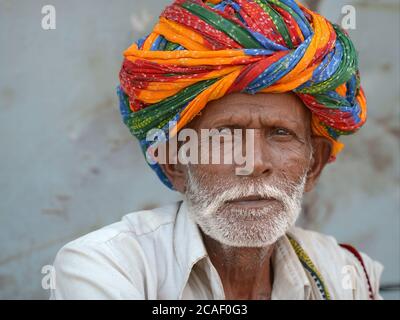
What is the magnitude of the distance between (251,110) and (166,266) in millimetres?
677

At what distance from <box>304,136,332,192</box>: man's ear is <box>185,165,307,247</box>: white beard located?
0.93ft

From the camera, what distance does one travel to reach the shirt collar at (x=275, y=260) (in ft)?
9.21

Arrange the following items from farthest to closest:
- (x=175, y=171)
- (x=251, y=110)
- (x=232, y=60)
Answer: (x=175, y=171), (x=251, y=110), (x=232, y=60)

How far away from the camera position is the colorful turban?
2734 mm

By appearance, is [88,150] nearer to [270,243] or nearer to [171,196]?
[171,196]

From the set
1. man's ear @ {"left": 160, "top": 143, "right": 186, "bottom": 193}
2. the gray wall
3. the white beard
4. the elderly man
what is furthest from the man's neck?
the gray wall

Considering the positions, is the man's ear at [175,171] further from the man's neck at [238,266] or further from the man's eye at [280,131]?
the man's eye at [280,131]

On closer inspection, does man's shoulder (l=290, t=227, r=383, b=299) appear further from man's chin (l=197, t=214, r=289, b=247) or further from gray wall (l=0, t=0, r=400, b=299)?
gray wall (l=0, t=0, r=400, b=299)

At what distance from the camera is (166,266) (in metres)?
2.83

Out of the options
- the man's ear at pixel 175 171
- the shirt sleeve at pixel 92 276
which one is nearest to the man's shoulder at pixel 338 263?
the man's ear at pixel 175 171

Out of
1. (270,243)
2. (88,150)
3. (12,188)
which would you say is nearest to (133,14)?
(88,150)

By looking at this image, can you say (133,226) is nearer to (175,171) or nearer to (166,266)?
(166,266)

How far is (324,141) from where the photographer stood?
125 inches

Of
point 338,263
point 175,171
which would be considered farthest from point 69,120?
point 338,263
